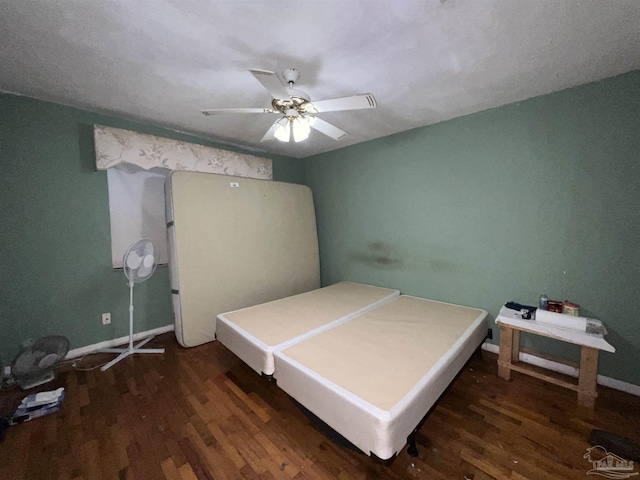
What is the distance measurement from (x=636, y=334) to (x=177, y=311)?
4.17 m

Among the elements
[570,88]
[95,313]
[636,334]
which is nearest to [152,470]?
[95,313]

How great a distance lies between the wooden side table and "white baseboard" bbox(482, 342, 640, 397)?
27 centimetres

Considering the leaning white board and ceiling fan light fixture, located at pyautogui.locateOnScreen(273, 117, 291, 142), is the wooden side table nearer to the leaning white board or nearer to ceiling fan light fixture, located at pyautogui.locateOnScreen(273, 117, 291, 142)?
ceiling fan light fixture, located at pyautogui.locateOnScreen(273, 117, 291, 142)

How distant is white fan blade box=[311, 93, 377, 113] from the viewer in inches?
57.6

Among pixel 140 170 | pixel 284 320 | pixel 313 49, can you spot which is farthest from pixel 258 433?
pixel 140 170

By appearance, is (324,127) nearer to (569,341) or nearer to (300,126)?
(300,126)

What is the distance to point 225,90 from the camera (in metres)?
1.97

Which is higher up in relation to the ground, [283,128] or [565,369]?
[283,128]

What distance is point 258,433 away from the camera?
1.56 m

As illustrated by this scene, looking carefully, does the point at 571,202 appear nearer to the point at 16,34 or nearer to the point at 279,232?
the point at 279,232

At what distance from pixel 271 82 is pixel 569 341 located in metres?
2.74

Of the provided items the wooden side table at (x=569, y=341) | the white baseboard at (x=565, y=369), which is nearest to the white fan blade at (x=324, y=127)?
the wooden side table at (x=569, y=341)

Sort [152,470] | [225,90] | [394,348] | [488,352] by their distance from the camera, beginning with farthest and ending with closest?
[488,352] < [225,90] < [394,348] < [152,470]

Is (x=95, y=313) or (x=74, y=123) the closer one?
(x=74, y=123)
